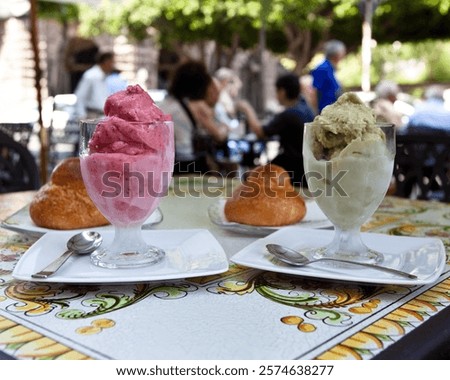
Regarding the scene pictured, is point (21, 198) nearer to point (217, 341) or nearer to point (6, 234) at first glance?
point (6, 234)

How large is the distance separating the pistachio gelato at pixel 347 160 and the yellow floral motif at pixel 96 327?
0.51m

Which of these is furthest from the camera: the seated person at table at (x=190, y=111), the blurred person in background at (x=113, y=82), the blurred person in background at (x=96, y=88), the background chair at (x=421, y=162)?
the blurred person in background at (x=96, y=88)

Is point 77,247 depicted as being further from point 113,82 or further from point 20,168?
point 113,82

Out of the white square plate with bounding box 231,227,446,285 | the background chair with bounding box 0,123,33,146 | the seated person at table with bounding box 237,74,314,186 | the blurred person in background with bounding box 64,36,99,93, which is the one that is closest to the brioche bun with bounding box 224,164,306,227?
the white square plate with bounding box 231,227,446,285

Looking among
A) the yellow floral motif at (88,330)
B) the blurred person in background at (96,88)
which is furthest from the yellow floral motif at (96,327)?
the blurred person in background at (96,88)

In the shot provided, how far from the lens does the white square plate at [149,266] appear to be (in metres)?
0.97

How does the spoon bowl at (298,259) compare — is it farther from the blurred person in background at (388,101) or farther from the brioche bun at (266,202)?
the blurred person in background at (388,101)

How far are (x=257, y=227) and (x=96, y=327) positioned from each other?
64cm

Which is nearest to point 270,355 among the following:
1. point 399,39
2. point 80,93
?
point 80,93

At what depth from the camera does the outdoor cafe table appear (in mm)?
742

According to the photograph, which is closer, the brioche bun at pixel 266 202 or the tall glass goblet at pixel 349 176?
the tall glass goblet at pixel 349 176

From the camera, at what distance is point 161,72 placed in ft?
66.2

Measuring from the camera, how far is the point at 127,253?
1087 millimetres

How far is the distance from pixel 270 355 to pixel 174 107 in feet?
14.4
